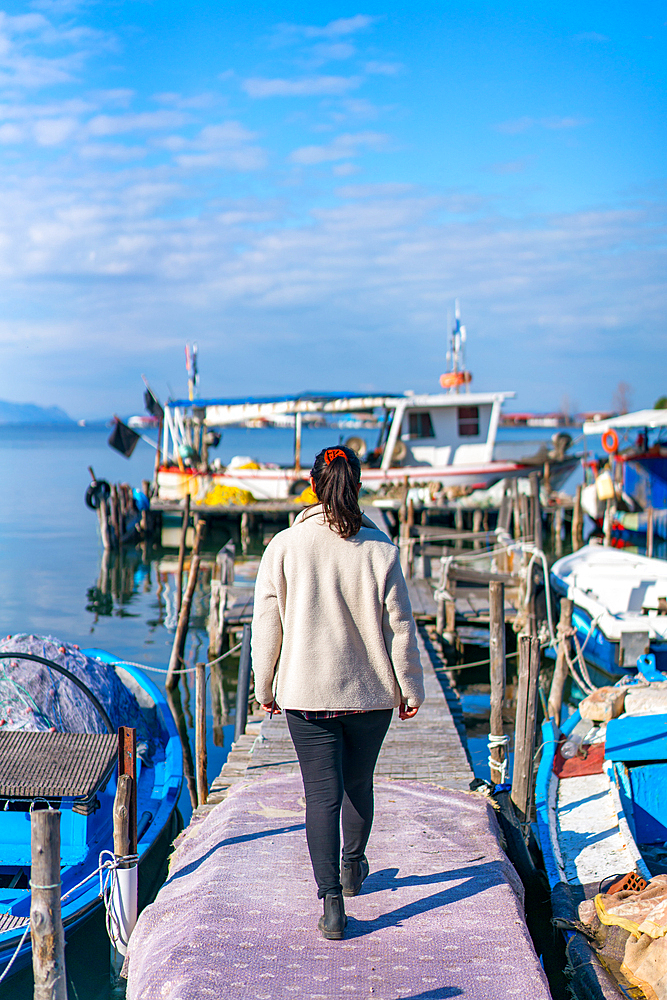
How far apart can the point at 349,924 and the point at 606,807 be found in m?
3.21

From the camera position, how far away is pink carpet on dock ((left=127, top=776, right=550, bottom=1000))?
10.3ft

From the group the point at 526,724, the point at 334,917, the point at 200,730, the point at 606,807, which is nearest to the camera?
the point at 334,917

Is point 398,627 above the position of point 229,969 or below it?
above

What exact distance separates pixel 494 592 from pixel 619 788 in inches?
68.8

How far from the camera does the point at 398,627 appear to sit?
326 centimetres

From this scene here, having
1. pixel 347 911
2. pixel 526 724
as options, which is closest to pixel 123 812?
pixel 347 911

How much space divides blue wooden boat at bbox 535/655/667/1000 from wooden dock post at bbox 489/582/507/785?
645 millimetres

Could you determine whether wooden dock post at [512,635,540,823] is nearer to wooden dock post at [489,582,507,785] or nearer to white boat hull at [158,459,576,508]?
wooden dock post at [489,582,507,785]

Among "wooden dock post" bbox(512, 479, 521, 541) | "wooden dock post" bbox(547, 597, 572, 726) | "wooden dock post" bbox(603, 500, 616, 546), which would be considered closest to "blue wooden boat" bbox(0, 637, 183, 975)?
"wooden dock post" bbox(547, 597, 572, 726)

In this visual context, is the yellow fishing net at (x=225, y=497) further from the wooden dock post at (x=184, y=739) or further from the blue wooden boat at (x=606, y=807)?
the blue wooden boat at (x=606, y=807)

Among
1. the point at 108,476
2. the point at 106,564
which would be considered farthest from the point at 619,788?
the point at 108,476

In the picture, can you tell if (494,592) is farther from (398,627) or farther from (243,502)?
(243,502)

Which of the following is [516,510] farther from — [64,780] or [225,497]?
[64,780]

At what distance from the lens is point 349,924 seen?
350 cm
